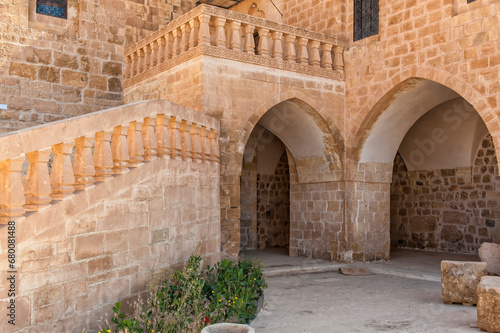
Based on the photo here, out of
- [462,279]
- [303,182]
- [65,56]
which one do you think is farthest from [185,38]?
[462,279]

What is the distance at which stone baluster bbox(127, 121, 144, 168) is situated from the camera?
467cm

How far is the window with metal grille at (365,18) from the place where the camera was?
30.0 ft

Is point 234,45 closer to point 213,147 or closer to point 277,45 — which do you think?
point 277,45

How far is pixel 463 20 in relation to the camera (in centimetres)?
745

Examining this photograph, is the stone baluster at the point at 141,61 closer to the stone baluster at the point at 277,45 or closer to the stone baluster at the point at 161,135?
the stone baluster at the point at 277,45

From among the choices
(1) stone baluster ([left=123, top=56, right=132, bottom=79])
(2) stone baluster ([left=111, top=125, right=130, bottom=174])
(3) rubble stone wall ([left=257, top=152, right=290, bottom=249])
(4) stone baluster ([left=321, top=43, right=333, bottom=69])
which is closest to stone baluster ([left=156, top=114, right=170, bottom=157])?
(2) stone baluster ([left=111, top=125, right=130, bottom=174])

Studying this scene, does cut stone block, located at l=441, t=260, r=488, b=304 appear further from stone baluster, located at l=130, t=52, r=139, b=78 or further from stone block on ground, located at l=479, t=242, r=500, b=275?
stone baluster, located at l=130, t=52, r=139, b=78

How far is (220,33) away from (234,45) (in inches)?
11.4

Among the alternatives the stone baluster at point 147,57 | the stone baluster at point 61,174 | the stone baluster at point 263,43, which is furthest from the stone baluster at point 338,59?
the stone baluster at point 61,174

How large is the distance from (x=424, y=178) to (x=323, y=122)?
3860 millimetres

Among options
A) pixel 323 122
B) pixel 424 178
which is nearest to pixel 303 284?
pixel 323 122

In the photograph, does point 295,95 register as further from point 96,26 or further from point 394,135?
point 96,26

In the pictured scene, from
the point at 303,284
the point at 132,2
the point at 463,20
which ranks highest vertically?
the point at 132,2

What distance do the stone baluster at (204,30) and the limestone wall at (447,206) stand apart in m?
6.40
